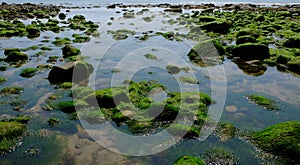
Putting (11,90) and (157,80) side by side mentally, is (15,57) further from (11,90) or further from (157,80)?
(157,80)

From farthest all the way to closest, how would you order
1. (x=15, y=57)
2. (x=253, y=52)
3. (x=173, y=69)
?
1. (x=253, y=52)
2. (x=15, y=57)
3. (x=173, y=69)

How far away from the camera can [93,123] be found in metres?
10.9

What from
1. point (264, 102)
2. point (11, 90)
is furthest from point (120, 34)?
point (264, 102)

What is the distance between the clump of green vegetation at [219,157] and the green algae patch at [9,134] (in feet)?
23.0

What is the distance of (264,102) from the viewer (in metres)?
12.9

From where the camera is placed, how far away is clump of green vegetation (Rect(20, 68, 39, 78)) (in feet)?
55.5

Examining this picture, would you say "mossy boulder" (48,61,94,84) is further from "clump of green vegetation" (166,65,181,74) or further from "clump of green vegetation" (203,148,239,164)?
"clump of green vegetation" (203,148,239,164)

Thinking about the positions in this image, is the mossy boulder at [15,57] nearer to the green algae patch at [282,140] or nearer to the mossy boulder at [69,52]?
the mossy boulder at [69,52]

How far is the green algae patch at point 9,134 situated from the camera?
29.9 ft

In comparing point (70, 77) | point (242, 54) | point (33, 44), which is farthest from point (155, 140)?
point (33, 44)

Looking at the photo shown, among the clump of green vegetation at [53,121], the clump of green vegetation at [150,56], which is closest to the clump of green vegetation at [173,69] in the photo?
the clump of green vegetation at [150,56]

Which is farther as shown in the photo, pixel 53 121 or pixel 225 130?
pixel 53 121

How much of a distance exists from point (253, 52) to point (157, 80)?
30.8 ft

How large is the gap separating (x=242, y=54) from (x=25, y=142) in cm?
1760
